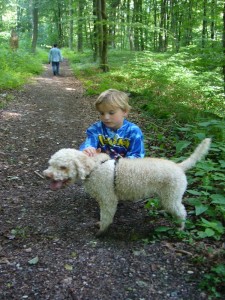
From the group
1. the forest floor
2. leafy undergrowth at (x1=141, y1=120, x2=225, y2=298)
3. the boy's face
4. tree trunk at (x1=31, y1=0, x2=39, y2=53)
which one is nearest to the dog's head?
the forest floor

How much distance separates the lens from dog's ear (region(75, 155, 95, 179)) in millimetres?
3084

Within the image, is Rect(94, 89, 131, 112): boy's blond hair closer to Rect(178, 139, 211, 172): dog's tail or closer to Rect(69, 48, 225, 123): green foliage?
Answer: Rect(178, 139, 211, 172): dog's tail

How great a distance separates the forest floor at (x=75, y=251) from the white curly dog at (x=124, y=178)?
339mm

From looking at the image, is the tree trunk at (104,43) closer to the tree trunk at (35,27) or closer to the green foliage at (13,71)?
the green foliage at (13,71)

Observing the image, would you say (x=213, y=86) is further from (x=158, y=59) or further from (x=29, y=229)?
(x=158, y=59)

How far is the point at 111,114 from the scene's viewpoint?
3.75 meters

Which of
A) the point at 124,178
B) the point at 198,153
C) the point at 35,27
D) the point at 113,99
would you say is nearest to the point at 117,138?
the point at 113,99

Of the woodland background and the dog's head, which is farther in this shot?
the woodland background

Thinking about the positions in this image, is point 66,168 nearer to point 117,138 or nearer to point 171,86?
point 117,138

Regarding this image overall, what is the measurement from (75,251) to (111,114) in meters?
1.67

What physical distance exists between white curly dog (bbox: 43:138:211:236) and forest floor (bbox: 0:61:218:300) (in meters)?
0.34

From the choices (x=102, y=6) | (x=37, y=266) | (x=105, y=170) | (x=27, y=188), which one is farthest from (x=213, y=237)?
(x=102, y=6)

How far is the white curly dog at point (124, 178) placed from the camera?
3.12 meters

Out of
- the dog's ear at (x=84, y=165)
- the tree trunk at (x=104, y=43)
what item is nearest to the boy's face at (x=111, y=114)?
the dog's ear at (x=84, y=165)
